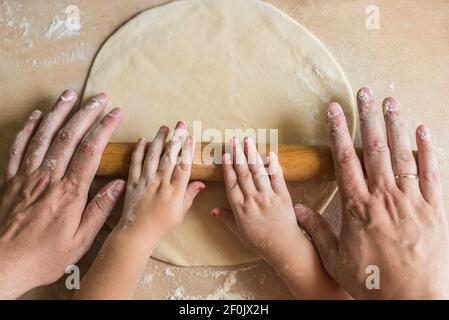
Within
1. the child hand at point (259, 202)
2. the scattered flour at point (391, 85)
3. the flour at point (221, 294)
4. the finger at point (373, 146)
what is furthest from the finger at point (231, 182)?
the scattered flour at point (391, 85)

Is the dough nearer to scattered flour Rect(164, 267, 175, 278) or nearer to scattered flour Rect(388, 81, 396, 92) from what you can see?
scattered flour Rect(164, 267, 175, 278)

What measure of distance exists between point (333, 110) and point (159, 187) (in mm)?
506

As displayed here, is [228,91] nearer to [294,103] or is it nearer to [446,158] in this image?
[294,103]

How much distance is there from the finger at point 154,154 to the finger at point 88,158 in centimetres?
12

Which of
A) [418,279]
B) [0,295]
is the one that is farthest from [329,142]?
[0,295]

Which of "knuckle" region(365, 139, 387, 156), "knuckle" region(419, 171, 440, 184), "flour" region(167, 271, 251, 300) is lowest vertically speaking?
"flour" region(167, 271, 251, 300)

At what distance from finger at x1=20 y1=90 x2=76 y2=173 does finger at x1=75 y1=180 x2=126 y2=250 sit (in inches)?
7.7

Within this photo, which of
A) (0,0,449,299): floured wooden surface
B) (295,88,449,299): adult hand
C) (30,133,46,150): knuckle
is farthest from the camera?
(0,0,449,299): floured wooden surface

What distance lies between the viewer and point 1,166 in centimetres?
142

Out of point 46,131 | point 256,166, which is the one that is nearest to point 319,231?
point 256,166

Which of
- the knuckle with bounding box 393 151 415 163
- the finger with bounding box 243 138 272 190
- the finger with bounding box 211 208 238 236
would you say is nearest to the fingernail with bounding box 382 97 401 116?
the knuckle with bounding box 393 151 415 163

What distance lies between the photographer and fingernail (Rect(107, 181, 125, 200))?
1271 millimetres

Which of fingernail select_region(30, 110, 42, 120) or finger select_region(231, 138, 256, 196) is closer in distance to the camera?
finger select_region(231, 138, 256, 196)

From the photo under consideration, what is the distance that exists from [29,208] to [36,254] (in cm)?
13
